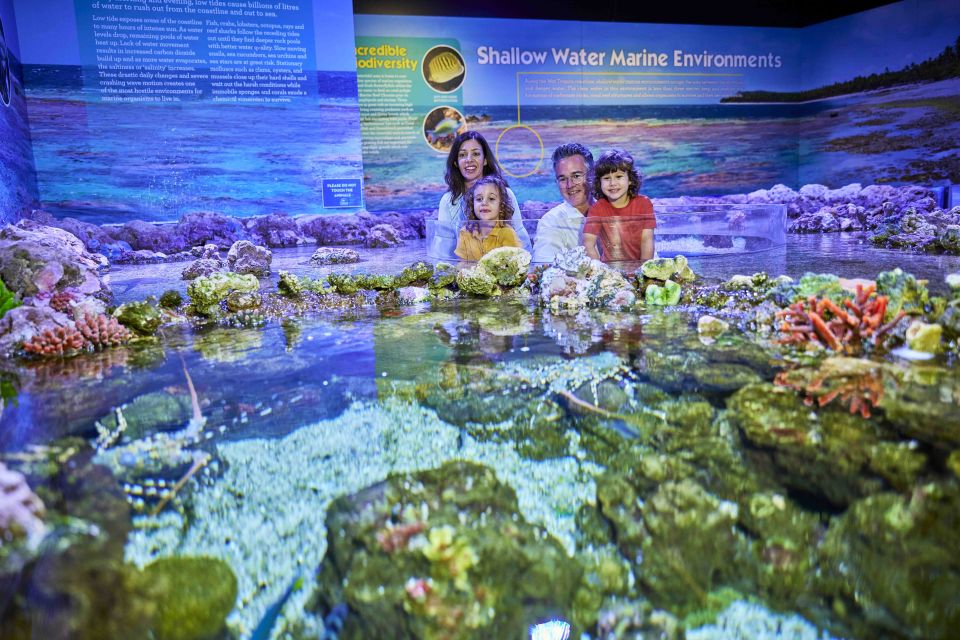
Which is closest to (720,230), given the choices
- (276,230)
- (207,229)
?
(276,230)

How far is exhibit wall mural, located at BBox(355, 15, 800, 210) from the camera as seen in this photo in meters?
10.2

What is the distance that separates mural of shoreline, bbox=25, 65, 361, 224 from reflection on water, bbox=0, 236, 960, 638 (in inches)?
253

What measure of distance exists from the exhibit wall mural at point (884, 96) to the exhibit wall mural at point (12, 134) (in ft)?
39.4

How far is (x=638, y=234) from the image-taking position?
6.57 metres

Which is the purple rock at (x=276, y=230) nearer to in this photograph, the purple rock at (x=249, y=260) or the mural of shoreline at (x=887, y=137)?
the purple rock at (x=249, y=260)

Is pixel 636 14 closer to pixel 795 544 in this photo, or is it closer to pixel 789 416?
pixel 789 416

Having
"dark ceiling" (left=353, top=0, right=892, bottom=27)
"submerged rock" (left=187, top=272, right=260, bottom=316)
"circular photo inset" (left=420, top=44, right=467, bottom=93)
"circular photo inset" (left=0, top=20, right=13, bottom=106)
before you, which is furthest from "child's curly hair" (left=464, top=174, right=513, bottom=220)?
"circular photo inset" (left=0, top=20, right=13, bottom=106)

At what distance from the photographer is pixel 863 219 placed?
11.0 meters

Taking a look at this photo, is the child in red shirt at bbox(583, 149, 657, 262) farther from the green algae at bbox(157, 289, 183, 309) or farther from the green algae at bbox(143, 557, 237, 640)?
the green algae at bbox(143, 557, 237, 640)

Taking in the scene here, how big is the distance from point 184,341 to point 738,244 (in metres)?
5.94

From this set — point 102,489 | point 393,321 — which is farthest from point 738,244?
point 102,489

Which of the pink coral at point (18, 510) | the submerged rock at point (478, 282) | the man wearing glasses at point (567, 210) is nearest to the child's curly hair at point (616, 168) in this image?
the man wearing glasses at point (567, 210)

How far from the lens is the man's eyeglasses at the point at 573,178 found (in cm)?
789

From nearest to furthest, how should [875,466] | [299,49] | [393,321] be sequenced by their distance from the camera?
1. [875,466]
2. [393,321]
3. [299,49]
